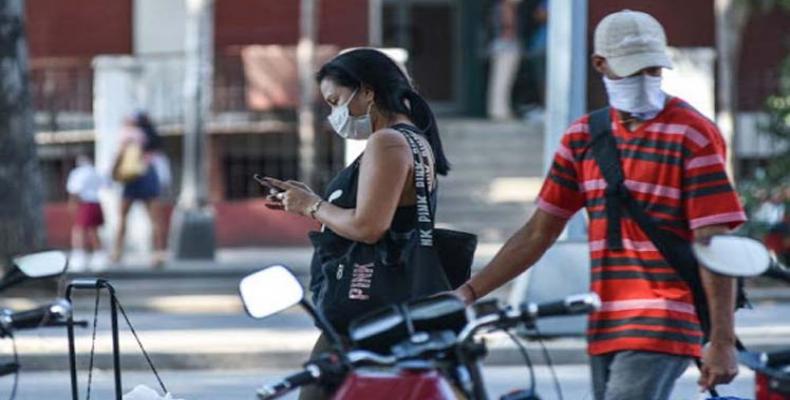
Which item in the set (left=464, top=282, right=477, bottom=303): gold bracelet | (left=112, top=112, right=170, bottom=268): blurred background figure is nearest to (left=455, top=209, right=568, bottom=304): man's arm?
(left=464, top=282, right=477, bottom=303): gold bracelet

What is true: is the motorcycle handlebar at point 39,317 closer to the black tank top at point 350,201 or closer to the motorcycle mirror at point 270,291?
the motorcycle mirror at point 270,291

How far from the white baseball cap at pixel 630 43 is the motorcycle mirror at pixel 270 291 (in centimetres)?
132

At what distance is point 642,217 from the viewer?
224 inches

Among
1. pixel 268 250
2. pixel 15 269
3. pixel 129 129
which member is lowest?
pixel 268 250

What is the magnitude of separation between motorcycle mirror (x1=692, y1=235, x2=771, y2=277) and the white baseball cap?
0.94 m

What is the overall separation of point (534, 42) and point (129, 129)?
6.38m

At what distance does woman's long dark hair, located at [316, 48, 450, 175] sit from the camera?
21.2ft

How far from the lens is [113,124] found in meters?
23.8

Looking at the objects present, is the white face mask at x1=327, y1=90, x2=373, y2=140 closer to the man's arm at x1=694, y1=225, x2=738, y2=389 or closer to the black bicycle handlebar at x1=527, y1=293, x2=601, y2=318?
the man's arm at x1=694, y1=225, x2=738, y2=389

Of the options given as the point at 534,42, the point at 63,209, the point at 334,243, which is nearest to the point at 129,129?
the point at 63,209

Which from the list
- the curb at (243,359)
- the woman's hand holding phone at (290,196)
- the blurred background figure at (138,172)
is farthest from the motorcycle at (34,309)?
the blurred background figure at (138,172)

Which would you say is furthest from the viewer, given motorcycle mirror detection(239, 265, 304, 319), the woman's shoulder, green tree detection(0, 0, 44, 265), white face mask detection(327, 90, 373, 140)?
green tree detection(0, 0, 44, 265)

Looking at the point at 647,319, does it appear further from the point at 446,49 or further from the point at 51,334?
the point at 446,49

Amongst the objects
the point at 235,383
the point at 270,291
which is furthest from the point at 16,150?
the point at 270,291
